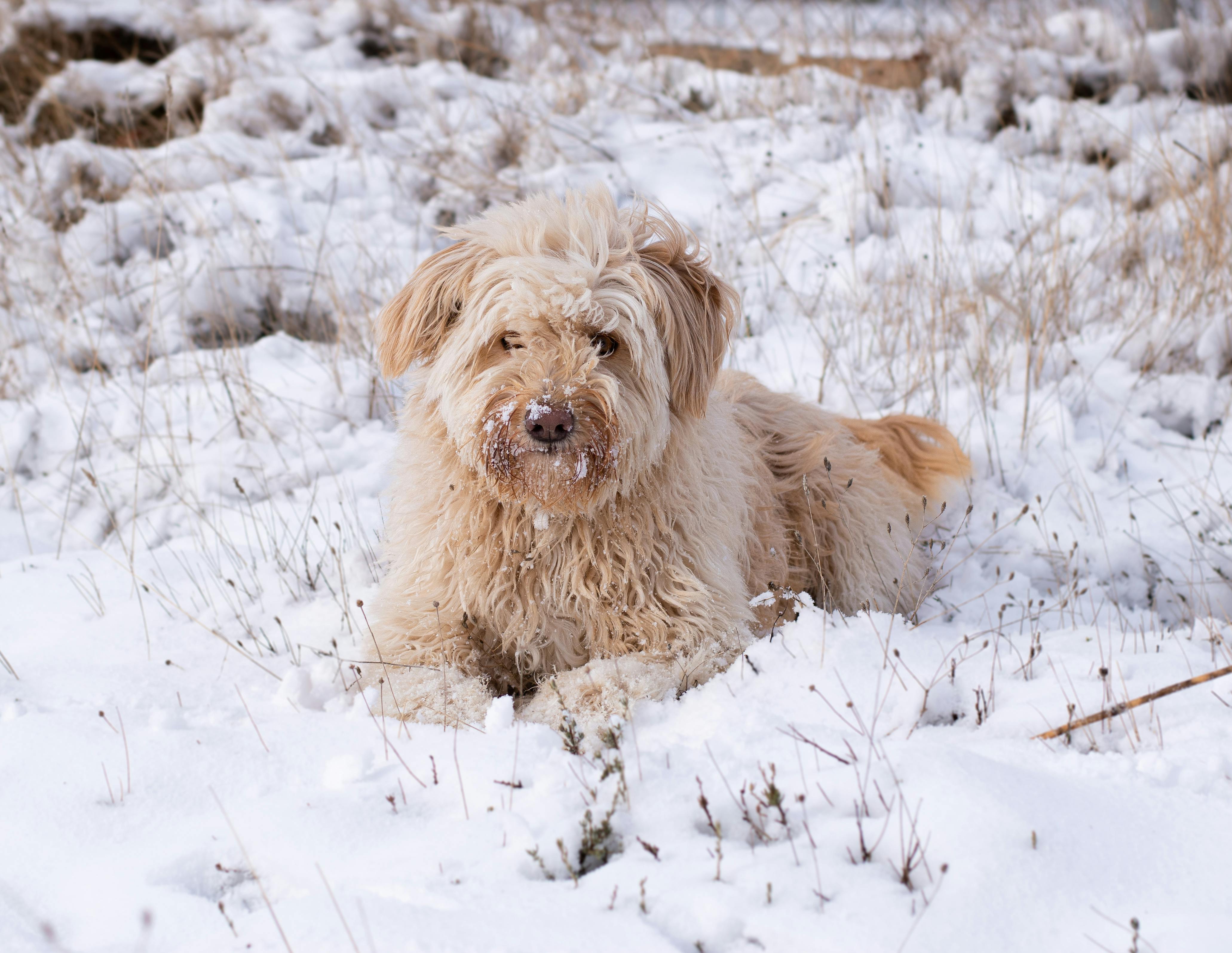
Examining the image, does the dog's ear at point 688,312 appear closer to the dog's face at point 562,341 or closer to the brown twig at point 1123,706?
the dog's face at point 562,341

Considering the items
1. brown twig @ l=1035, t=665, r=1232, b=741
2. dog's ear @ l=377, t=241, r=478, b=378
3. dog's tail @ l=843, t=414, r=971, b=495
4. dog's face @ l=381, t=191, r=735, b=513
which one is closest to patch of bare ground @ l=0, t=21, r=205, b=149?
dog's ear @ l=377, t=241, r=478, b=378

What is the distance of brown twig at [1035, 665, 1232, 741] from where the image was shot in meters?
2.65

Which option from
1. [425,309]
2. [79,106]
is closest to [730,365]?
[425,309]

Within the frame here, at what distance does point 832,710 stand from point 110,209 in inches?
296

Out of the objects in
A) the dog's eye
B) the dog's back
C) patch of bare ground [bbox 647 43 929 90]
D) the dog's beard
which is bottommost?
the dog's back

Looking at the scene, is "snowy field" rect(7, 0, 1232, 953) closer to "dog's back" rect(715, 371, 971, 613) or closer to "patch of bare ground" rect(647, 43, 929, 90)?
"patch of bare ground" rect(647, 43, 929, 90)

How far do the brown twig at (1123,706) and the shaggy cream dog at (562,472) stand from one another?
1.15 metres

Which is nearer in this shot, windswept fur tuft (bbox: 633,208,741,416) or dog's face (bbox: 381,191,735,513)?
dog's face (bbox: 381,191,735,513)

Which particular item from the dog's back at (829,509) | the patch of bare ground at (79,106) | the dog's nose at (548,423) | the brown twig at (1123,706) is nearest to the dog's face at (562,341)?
the dog's nose at (548,423)

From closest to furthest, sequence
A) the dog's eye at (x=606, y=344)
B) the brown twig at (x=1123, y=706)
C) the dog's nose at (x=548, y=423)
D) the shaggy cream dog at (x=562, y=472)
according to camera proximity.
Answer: the brown twig at (x=1123, y=706) < the dog's nose at (x=548, y=423) < the shaggy cream dog at (x=562, y=472) < the dog's eye at (x=606, y=344)

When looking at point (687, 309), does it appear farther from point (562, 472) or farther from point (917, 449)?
point (917, 449)

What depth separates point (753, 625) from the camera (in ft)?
12.3

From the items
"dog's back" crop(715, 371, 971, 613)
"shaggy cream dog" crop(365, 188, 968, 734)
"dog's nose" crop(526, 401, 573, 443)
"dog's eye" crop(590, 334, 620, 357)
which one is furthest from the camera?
"dog's back" crop(715, 371, 971, 613)

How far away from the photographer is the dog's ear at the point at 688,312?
3398mm
